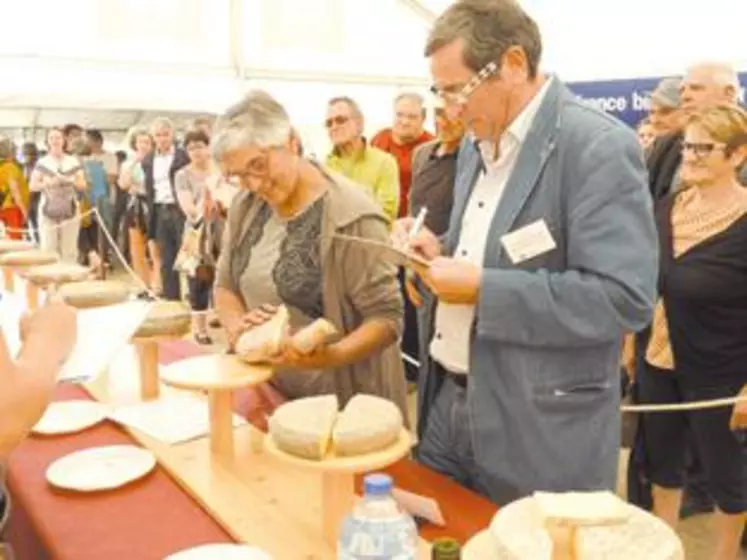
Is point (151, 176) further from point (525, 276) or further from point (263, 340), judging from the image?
point (525, 276)

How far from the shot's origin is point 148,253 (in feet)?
22.1

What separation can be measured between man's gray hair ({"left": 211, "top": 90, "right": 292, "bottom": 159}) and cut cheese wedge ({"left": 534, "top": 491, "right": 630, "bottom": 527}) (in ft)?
3.14

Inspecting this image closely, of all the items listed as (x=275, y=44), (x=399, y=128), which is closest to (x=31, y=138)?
(x=275, y=44)

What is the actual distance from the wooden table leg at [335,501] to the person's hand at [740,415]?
1.28 metres

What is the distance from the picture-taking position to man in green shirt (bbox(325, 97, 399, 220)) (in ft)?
13.2

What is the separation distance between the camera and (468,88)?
119cm

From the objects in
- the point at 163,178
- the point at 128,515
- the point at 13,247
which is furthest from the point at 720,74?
the point at 163,178

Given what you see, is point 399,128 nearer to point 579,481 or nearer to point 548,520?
point 579,481

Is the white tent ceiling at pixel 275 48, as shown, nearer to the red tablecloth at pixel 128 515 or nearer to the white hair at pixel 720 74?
the white hair at pixel 720 74

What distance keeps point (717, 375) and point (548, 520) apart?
156cm

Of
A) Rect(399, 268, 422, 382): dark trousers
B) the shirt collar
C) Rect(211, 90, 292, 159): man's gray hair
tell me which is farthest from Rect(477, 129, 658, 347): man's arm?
Rect(399, 268, 422, 382): dark trousers

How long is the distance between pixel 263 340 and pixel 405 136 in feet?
10.3

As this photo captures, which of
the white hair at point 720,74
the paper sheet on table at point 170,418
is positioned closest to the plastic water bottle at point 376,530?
the paper sheet on table at point 170,418

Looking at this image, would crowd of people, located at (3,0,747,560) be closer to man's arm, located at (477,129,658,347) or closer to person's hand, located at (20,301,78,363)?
man's arm, located at (477,129,658,347)
